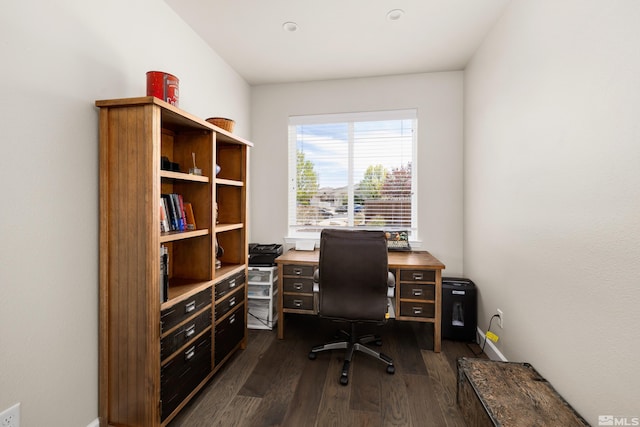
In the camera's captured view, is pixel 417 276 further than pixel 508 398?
Yes

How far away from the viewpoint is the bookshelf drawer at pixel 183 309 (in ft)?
5.18

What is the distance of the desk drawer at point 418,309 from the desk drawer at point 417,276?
8.2 inches

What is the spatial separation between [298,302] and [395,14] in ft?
8.23

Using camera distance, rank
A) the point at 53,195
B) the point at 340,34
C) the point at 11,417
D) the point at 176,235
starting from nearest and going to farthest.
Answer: the point at 11,417 → the point at 53,195 → the point at 176,235 → the point at 340,34

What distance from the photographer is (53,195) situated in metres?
1.35

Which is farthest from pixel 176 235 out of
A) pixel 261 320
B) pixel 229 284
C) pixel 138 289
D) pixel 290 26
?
pixel 290 26

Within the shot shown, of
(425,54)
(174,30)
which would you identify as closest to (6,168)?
(174,30)

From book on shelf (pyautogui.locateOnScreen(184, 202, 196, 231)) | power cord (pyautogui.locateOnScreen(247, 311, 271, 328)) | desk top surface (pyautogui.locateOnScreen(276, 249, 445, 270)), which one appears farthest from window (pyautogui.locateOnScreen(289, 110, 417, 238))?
book on shelf (pyautogui.locateOnScreen(184, 202, 196, 231))

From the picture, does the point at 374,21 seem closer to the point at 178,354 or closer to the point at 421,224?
the point at 421,224

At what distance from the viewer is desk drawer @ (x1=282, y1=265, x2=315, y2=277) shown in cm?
272

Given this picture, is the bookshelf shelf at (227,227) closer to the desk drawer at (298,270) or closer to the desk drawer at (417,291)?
the desk drawer at (298,270)

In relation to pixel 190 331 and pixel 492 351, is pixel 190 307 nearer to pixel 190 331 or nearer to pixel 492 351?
pixel 190 331

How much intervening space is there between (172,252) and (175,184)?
0.50 metres

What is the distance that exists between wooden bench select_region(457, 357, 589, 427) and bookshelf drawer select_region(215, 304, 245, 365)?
5.36 ft
